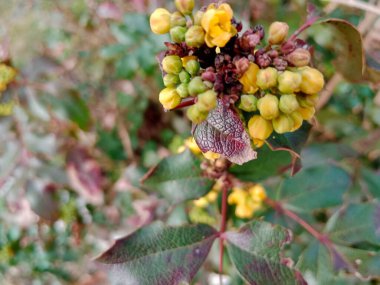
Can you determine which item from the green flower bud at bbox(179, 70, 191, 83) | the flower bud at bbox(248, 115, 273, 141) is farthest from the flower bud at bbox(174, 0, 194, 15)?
the flower bud at bbox(248, 115, 273, 141)

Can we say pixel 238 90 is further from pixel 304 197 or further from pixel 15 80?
pixel 15 80

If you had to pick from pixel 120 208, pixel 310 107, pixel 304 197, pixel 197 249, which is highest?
pixel 310 107

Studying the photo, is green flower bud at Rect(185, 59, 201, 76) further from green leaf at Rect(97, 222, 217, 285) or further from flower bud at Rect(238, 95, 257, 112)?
green leaf at Rect(97, 222, 217, 285)

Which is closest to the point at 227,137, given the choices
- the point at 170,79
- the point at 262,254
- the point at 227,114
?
the point at 227,114

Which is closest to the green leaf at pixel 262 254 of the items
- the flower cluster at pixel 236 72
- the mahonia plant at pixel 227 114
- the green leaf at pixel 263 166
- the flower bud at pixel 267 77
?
the mahonia plant at pixel 227 114

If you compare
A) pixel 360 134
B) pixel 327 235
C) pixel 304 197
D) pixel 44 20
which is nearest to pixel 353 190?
pixel 360 134

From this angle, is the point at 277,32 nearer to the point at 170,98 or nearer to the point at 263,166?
the point at 170,98
